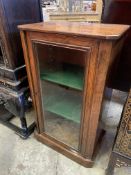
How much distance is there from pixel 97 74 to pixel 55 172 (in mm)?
865

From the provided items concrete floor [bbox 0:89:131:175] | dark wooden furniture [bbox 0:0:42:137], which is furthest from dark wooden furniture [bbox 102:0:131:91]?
dark wooden furniture [bbox 0:0:42:137]

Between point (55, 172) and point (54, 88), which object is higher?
point (54, 88)

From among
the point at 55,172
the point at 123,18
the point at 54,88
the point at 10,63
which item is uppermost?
the point at 123,18

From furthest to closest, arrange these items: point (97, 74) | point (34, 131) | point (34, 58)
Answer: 1. point (34, 131)
2. point (34, 58)
3. point (97, 74)

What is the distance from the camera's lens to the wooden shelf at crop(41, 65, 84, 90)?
1016 mm

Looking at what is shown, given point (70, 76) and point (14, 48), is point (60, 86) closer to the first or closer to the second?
point (70, 76)

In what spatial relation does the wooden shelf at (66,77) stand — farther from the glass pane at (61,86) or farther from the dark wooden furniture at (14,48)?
the dark wooden furniture at (14,48)

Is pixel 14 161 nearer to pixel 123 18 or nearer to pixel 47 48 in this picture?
pixel 47 48

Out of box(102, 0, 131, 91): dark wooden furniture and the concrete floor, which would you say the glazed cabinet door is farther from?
box(102, 0, 131, 91): dark wooden furniture

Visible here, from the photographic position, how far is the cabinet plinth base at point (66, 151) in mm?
1192

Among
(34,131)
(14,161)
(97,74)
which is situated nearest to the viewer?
(97,74)

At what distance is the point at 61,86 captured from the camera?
1.14 meters

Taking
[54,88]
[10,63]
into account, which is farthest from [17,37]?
[54,88]

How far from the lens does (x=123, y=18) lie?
114 centimetres
